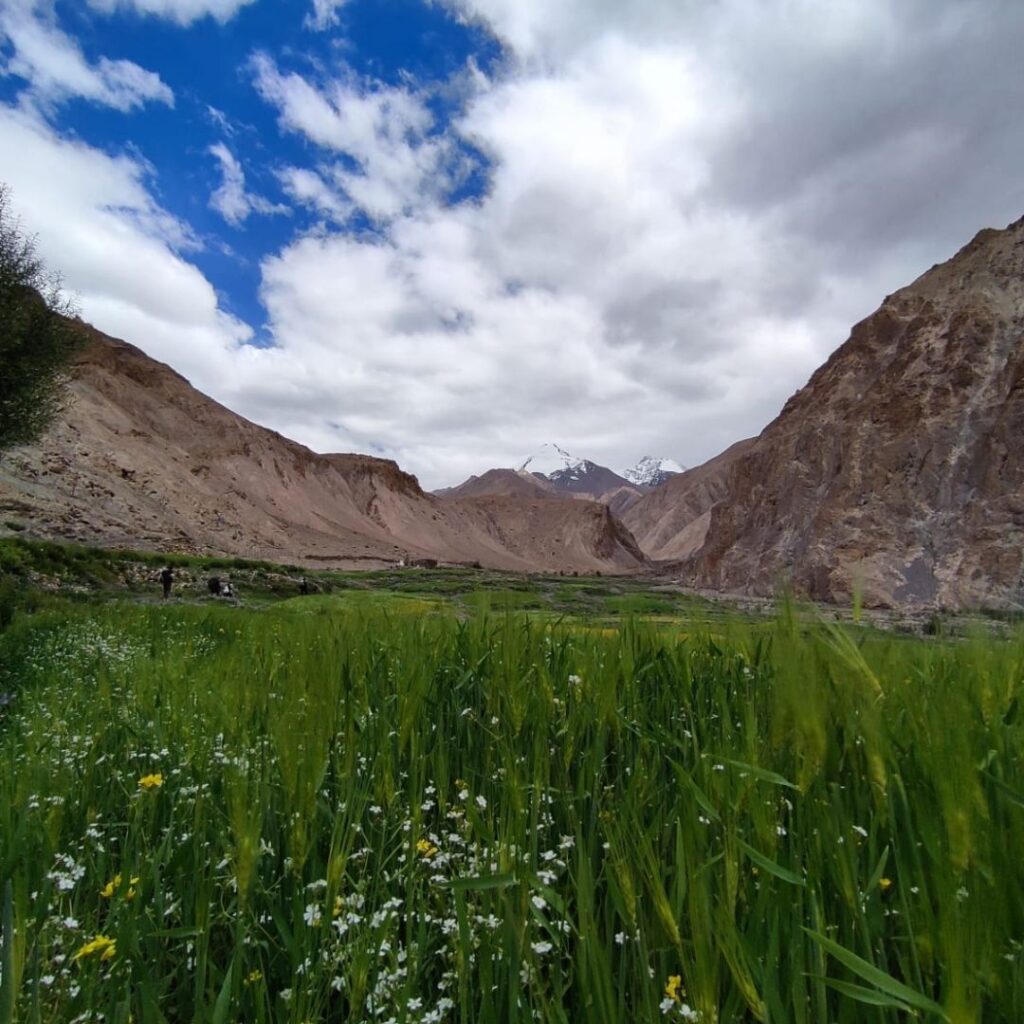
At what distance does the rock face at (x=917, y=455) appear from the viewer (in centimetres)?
4100

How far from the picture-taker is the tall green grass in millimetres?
1057

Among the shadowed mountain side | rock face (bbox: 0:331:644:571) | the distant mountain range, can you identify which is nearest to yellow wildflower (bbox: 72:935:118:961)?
the distant mountain range

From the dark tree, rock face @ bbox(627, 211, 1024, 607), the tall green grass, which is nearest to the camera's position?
the tall green grass

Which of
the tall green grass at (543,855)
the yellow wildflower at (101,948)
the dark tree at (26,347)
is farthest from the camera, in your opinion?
the dark tree at (26,347)

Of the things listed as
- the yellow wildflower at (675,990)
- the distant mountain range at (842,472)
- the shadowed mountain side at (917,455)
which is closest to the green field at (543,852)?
the yellow wildflower at (675,990)

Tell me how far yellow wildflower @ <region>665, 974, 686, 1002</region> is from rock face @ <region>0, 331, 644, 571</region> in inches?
1577

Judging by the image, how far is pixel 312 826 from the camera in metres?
1.68

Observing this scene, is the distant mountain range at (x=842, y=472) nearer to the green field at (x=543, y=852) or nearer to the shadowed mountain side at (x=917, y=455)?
the shadowed mountain side at (x=917, y=455)

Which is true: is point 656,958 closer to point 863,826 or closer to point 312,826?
point 863,826

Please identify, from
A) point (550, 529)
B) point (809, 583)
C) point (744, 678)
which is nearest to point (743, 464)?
point (809, 583)

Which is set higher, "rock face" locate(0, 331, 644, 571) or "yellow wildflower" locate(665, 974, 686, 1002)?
"rock face" locate(0, 331, 644, 571)

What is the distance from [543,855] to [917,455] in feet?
176

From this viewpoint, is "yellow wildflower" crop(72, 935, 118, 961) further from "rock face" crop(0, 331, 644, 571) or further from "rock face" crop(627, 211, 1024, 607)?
"rock face" crop(627, 211, 1024, 607)

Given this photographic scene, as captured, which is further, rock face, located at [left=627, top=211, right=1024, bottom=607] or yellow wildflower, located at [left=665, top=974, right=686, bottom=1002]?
rock face, located at [left=627, top=211, right=1024, bottom=607]
